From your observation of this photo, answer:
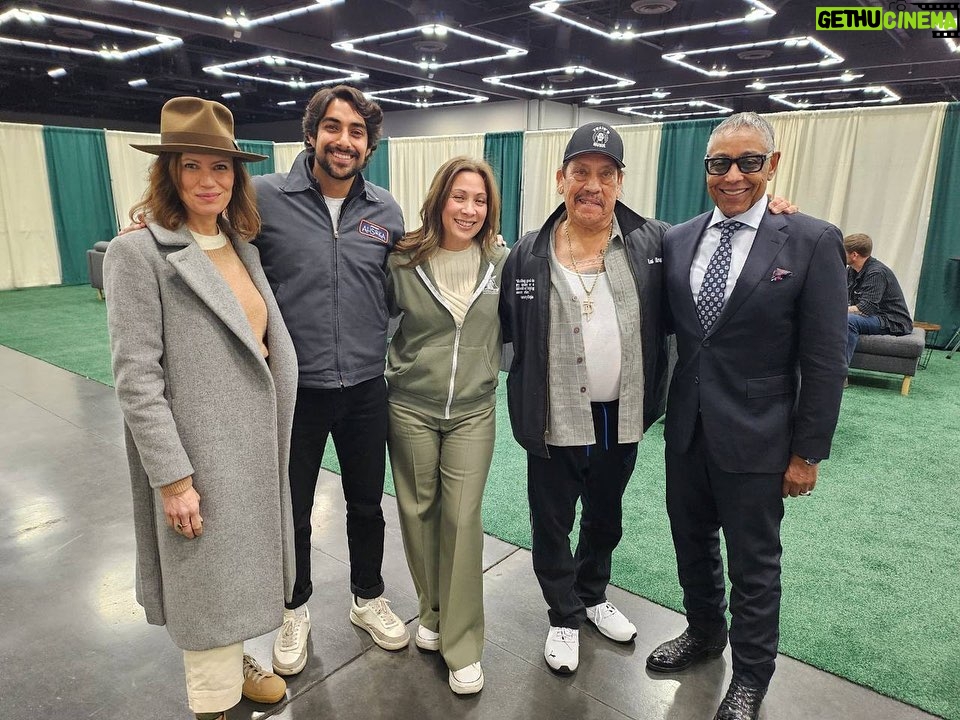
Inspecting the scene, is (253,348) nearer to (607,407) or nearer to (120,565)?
(607,407)

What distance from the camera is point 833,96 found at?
518 inches

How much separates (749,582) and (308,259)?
4.77 ft

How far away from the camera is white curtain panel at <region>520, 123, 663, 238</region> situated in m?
7.54

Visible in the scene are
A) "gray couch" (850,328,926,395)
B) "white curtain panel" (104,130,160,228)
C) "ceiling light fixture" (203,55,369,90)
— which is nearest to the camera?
"gray couch" (850,328,926,395)

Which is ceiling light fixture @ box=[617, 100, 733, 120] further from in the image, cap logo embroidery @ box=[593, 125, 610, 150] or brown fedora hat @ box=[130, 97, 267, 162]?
brown fedora hat @ box=[130, 97, 267, 162]

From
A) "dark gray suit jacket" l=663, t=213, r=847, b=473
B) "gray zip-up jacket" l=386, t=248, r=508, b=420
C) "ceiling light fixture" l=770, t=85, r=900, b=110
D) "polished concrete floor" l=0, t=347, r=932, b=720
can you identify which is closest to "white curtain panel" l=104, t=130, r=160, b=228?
"polished concrete floor" l=0, t=347, r=932, b=720

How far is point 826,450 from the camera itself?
1.55m

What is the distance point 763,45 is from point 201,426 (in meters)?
10.5

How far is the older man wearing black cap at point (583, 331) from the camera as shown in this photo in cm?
171

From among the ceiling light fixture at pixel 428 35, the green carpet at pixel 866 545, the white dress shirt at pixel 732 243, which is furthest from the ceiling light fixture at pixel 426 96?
the white dress shirt at pixel 732 243

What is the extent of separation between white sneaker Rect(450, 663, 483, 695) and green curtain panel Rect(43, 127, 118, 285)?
36.5 feet

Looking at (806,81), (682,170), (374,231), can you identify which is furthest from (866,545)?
(806,81)

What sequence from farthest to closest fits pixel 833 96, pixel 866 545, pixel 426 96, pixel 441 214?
pixel 426 96 → pixel 833 96 → pixel 866 545 → pixel 441 214

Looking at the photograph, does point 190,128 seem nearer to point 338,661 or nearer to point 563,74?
point 338,661
